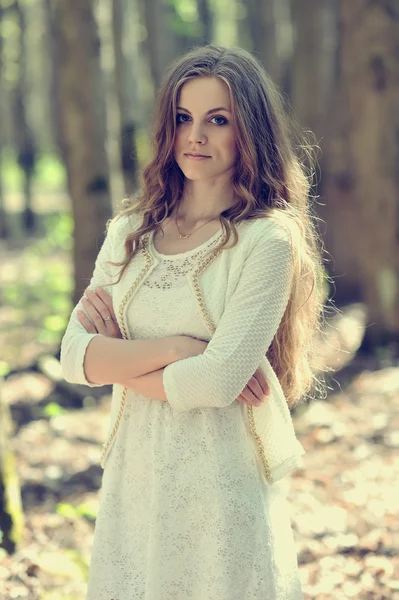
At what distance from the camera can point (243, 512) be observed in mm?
2709

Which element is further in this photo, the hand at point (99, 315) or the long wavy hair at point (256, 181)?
the hand at point (99, 315)

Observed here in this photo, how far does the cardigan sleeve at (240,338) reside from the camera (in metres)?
2.57

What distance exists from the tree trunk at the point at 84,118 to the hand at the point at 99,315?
434cm

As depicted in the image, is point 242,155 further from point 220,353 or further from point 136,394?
point 136,394

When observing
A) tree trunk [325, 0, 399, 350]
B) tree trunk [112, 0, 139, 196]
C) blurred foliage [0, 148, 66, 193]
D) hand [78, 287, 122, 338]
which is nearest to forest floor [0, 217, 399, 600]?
tree trunk [325, 0, 399, 350]

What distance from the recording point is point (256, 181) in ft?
9.12

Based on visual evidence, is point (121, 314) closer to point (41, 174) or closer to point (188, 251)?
point (188, 251)

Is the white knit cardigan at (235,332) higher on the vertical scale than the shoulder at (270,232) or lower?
lower

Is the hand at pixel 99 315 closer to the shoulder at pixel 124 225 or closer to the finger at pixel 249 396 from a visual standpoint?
the shoulder at pixel 124 225

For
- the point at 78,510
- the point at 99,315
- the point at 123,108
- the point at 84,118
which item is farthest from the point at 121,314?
the point at 123,108

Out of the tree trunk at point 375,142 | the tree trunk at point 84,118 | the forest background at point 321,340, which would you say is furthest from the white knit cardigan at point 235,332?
the tree trunk at point 375,142

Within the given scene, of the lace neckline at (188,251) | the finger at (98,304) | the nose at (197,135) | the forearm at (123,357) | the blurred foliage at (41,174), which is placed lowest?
the blurred foliage at (41,174)

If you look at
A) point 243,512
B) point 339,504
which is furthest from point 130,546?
point 339,504

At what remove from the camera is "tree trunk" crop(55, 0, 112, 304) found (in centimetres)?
710
